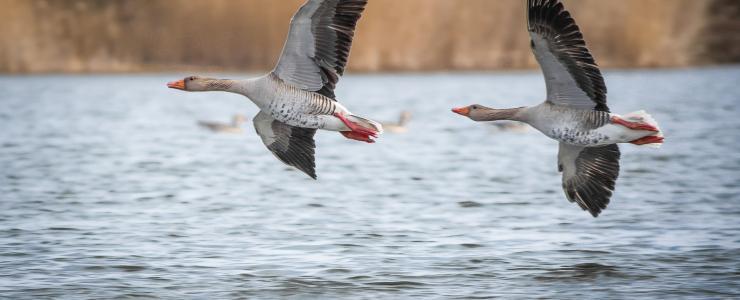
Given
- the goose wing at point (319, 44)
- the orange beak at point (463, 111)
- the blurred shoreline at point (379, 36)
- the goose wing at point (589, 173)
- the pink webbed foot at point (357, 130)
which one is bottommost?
the blurred shoreline at point (379, 36)

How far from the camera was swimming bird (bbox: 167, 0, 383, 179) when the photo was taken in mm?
12992

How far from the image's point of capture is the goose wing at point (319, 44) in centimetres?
1295

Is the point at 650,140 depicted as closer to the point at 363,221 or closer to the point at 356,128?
the point at 356,128

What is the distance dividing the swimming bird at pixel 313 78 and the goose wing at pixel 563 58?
1868 mm

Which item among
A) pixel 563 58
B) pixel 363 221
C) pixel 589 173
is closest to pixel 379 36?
pixel 363 221

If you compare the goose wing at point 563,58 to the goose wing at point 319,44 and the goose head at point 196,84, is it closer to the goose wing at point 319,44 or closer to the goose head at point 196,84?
the goose wing at point 319,44

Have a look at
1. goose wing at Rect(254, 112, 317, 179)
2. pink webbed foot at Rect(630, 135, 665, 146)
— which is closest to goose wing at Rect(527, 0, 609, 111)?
pink webbed foot at Rect(630, 135, 665, 146)

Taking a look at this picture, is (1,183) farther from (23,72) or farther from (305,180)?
(23,72)

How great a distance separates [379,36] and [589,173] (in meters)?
62.7

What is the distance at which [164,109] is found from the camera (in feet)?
187

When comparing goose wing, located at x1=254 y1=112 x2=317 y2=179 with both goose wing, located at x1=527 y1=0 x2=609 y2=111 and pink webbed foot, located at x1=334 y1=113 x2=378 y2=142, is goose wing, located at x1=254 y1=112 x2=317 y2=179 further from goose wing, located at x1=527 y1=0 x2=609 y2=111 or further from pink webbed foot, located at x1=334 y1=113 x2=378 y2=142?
goose wing, located at x1=527 y1=0 x2=609 y2=111

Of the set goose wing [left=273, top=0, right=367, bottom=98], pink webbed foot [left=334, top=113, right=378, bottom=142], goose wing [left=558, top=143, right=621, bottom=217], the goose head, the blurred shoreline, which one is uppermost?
goose wing [left=273, top=0, right=367, bottom=98]

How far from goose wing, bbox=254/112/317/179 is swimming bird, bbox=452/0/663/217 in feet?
6.68

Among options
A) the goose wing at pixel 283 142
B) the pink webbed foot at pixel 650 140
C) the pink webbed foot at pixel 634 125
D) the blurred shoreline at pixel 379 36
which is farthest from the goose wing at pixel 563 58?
the blurred shoreline at pixel 379 36
